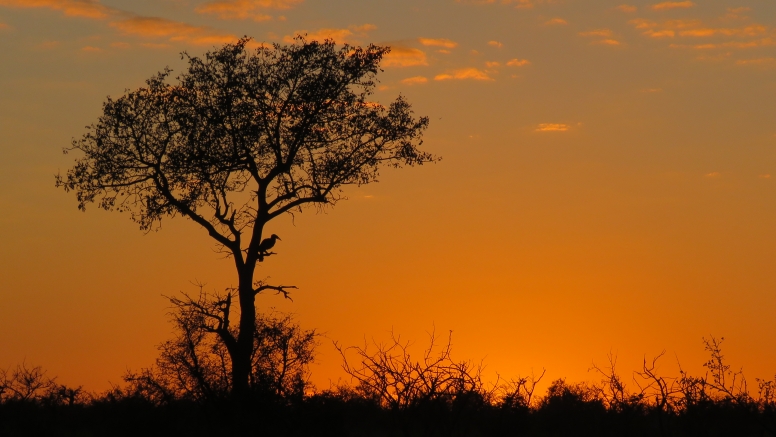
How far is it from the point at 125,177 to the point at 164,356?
5.19 metres

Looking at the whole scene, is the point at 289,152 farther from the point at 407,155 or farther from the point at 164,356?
the point at 164,356

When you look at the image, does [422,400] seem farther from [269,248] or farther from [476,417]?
[476,417]

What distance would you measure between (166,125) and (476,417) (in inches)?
505

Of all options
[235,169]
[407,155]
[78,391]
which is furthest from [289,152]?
[78,391]

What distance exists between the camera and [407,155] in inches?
1032

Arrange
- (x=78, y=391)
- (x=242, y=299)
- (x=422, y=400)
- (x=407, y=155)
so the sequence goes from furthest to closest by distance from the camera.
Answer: (x=78, y=391) < (x=407, y=155) < (x=242, y=299) < (x=422, y=400)

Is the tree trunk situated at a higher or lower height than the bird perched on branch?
lower

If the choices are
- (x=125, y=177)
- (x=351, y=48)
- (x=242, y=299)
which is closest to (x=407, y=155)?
(x=351, y=48)

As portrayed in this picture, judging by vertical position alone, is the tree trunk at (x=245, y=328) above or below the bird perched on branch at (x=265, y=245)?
below

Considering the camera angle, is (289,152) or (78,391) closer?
(289,152)

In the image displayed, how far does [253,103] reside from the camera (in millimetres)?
25156

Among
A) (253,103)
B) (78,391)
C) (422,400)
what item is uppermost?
(253,103)

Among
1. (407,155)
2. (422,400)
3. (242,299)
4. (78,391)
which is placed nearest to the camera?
(422,400)

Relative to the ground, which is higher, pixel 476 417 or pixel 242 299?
pixel 242 299
